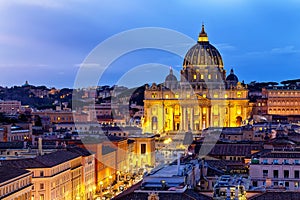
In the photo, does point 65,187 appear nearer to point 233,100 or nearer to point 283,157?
point 283,157

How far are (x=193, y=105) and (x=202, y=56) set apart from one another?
51.2ft

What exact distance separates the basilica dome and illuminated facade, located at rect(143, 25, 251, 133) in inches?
219

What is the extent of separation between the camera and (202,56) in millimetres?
157000

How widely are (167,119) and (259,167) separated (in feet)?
341

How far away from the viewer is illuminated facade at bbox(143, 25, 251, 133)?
145m

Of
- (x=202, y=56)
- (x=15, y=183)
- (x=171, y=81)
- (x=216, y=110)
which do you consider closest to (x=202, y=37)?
(x=202, y=56)

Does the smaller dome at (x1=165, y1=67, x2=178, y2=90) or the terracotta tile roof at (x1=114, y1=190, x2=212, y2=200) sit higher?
the smaller dome at (x1=165, y1=67, x2=178, y2=90)

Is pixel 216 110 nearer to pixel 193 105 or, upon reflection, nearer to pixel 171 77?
pixel 193 105

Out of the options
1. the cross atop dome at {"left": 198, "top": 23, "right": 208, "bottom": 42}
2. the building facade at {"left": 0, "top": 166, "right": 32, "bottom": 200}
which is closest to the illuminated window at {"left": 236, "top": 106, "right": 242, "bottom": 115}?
the cross atop dome at {"left": 198, "top": 23, "right": 208, "bottom": 42}

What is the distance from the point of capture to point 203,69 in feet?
510

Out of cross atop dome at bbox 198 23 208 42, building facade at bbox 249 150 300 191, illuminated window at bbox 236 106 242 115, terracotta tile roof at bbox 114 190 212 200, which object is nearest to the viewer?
terracotta tile roof at bbox 114 190 212 200

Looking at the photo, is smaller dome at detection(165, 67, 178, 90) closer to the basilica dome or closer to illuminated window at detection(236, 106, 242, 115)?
the basilica dome

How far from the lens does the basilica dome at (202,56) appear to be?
156 m

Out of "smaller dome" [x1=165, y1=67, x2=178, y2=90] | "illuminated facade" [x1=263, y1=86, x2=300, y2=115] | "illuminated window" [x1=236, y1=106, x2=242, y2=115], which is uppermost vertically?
"smaller dome" [x1=165, y1=67, x2=178, y2=90]
